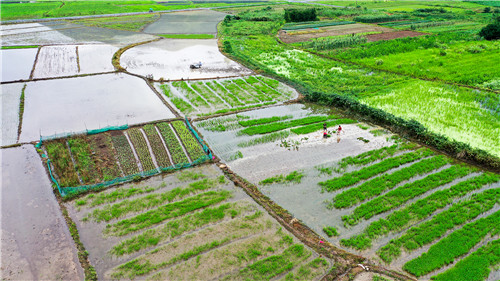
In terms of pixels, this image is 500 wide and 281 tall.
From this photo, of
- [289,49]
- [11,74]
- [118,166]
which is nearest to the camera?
[118,166]

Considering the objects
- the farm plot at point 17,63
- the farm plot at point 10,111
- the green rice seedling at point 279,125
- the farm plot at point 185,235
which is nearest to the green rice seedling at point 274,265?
the farm plot at point 185,235

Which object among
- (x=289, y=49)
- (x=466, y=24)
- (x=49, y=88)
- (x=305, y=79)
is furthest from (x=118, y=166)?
(x=466, y=24)

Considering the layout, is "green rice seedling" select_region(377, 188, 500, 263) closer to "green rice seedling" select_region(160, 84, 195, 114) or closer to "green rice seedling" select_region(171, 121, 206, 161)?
"green rice seedling" select_region(171, 121, 206, 161)

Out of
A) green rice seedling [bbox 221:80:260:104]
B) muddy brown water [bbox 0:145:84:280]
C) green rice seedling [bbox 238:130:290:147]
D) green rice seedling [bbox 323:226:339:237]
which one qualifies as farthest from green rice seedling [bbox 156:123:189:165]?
green rice seedling [bbox 323:226:339:237]

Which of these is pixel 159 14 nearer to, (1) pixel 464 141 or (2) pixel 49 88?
(2) pixel 49 88

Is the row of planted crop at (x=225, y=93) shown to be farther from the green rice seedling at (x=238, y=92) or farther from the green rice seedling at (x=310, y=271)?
the green rice seedling at (x=310, y=271)
